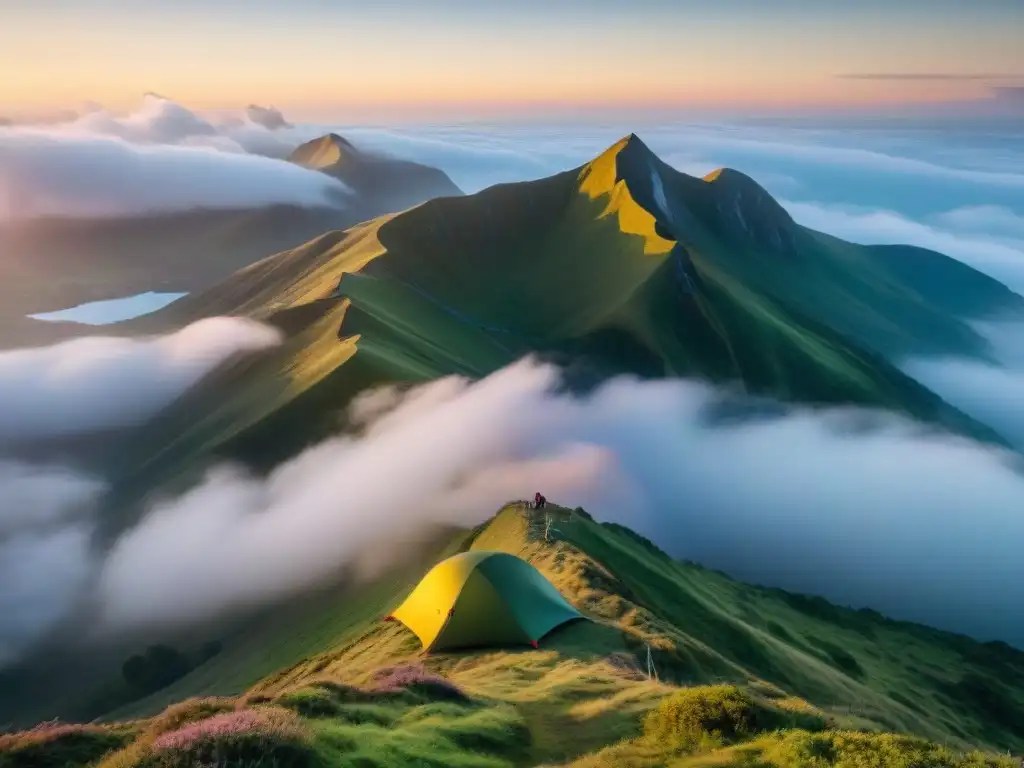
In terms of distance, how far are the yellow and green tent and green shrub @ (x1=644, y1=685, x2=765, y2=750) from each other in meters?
15.1

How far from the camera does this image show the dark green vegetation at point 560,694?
64.2 ft

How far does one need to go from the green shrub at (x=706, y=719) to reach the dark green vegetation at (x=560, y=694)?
0.18ft

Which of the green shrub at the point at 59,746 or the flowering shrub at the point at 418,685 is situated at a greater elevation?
the green shrub at the point at 59,746

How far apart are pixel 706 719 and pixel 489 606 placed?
18.3 meters

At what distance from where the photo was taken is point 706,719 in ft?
76.5

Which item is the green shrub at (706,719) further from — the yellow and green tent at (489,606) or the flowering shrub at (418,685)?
the yellow and green tent at (489,606)

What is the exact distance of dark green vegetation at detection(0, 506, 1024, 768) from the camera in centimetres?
1956

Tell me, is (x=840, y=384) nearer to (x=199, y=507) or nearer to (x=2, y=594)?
(x=199, y=507)

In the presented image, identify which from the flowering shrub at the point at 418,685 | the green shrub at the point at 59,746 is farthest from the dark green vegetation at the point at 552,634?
the green shrub at the point at 59,746

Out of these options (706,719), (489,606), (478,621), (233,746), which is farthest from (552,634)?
(233,746)

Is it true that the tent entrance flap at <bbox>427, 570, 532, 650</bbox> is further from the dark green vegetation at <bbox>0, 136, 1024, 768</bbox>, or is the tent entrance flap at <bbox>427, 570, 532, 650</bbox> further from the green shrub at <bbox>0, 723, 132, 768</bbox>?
the green shrub at <bbox>0, 723, 132, 768</bbox>

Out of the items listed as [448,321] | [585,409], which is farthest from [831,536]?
[448,321]

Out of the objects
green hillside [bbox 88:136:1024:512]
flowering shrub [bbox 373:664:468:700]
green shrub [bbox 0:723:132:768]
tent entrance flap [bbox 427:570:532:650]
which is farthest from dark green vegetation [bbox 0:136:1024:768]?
green shrub [bbox 0:723:132:768]

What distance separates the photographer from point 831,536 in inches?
7023
